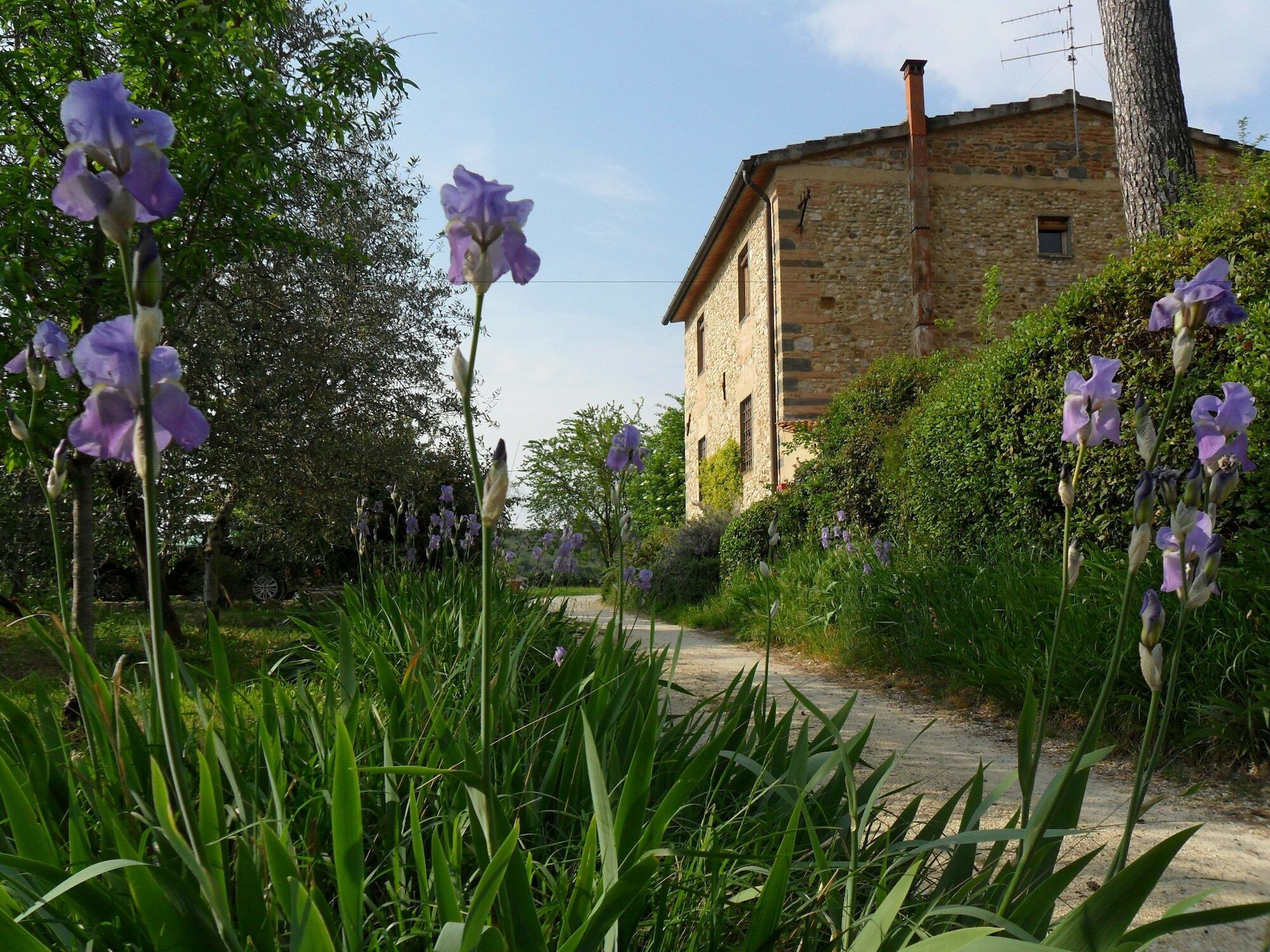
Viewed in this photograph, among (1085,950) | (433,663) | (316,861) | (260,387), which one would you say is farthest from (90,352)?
(260,387)

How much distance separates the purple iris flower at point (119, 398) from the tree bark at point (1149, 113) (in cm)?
723

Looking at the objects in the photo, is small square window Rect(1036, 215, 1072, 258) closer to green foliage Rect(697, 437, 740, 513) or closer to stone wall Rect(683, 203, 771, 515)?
stone wall Rect(683, 203, 771, 515)

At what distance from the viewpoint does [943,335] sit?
492 inches

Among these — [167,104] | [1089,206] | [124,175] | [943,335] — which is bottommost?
[124,175]

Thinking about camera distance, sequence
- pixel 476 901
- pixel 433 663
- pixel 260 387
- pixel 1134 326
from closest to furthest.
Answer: pixel 476 901 → pixel 433 663 → pixel 1134 326 → pixel 260 387

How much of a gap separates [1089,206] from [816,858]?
46.2 feet

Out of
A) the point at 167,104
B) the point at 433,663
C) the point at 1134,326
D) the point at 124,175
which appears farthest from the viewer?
the point at 1134,326

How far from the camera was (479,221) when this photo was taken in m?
1.14

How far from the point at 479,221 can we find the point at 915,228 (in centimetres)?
1258

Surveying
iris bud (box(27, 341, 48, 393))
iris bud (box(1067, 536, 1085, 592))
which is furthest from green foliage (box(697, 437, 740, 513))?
iris bud (box(27, 341, 48, 393))

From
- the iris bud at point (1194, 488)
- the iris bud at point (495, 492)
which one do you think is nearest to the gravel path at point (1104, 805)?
the iris bud at point (1194, 488)

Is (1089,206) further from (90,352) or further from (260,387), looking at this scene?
(90,352)

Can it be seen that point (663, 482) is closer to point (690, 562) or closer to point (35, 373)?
point (690, 562)

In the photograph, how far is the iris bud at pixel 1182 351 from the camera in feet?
4.55
